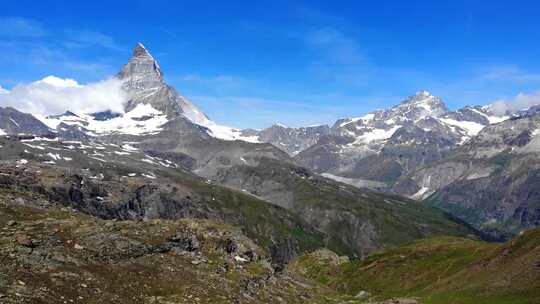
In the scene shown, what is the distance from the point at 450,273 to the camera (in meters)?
132

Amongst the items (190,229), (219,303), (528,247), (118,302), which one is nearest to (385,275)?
(528,247)

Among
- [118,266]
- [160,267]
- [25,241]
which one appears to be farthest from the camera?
[160,267]

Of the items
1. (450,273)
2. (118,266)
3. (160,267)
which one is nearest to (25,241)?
(118,266)

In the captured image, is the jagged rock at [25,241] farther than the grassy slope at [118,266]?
Yes

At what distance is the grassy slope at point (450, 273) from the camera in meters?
96.2

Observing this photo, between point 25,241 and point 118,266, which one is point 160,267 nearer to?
point 118,266

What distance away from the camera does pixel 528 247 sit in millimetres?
111875

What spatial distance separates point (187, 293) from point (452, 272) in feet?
274

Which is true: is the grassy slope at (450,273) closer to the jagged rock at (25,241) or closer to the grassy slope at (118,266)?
the grassy slope at (118,266)

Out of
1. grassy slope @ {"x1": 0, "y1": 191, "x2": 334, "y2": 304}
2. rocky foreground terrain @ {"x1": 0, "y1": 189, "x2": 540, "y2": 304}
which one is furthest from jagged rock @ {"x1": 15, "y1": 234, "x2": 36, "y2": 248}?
grassy slope @ {"x1": 0, "y1": 191, "x2": 334, "y2": 304}

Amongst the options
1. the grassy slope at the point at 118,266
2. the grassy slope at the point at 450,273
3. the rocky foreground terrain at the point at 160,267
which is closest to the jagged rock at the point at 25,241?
the rocky foreground terrain at the point at 160,267

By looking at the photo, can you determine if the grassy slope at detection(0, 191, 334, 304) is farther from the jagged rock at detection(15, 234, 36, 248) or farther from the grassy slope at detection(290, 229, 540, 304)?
the grassy slope at detection(290, 229, 540, 304)

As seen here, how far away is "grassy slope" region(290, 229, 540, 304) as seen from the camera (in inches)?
3787

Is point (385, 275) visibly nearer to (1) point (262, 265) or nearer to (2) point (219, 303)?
(1) point (262, 265)
